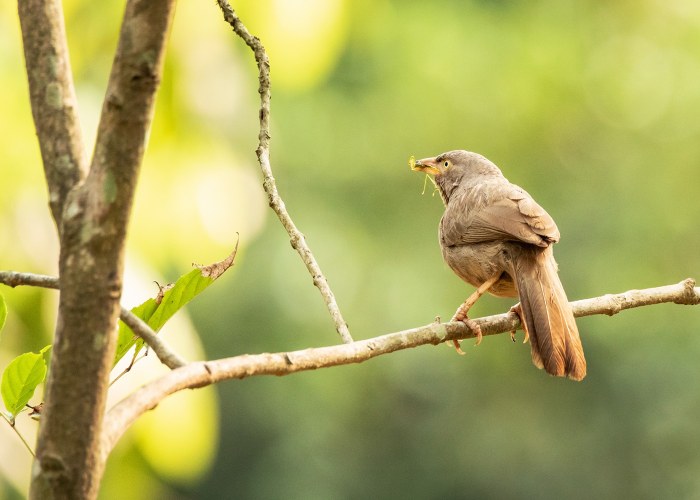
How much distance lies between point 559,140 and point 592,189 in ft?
4.65

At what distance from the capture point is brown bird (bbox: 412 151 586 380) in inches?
154

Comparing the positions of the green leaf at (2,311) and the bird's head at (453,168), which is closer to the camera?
the green leaf at (2,311)

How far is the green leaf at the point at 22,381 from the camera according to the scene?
2018 mm

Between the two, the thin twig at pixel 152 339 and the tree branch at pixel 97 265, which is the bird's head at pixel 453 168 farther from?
the tree branch at pixel 97 265

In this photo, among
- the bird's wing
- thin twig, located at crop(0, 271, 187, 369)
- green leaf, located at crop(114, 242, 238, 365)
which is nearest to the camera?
thin twig, located at crop(0, 271, 187, 369)

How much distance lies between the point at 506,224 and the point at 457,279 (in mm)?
15088

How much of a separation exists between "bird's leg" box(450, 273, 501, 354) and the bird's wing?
0.21m

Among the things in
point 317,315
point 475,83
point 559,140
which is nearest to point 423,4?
point 475,83

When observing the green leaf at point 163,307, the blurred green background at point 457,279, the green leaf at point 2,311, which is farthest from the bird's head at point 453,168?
the blurred green background at point 457,279

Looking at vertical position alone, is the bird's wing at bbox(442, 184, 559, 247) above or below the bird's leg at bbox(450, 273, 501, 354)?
above

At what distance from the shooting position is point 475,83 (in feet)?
68.2

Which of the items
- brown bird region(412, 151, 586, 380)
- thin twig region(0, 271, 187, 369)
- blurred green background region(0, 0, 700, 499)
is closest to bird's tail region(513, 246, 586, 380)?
brown bird region(412, 151, 586, 380)

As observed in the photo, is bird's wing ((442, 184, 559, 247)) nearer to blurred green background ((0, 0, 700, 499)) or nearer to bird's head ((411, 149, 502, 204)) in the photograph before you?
bird's head ((411, 149, 502, 204))

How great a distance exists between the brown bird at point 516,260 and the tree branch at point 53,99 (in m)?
2.04
